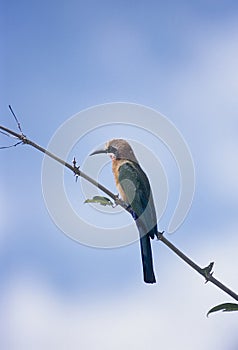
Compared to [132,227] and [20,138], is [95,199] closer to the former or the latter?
[132,227]

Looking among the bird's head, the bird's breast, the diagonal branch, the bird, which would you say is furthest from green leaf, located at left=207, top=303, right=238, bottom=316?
the bird's breast

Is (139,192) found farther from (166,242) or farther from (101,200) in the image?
(166,242)

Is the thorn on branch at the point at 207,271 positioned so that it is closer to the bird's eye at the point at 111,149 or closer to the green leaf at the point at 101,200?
the green leaf at the point at 101,200

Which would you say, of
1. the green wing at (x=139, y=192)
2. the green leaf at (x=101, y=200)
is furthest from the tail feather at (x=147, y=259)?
the green leaf at (x=101, y=200)

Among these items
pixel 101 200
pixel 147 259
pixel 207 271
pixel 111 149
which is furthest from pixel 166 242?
pixel 111 149

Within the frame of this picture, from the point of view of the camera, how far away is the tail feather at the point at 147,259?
341cm

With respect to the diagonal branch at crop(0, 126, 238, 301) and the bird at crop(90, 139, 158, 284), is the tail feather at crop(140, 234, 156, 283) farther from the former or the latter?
the diagonal branch at crop(0, 126, 238, 301)

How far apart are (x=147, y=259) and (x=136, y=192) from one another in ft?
2.39

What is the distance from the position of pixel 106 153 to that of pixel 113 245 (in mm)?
1822

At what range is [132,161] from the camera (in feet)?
15.1

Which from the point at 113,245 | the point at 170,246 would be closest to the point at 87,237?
the point at 113,245

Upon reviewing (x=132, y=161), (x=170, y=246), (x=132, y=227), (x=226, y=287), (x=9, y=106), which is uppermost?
(x=132, y=161)

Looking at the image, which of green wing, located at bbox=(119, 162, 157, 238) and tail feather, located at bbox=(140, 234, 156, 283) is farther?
green wing, located at bbox=(119, 162, 157, 238)

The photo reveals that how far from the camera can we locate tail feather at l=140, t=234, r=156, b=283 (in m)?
3.41
